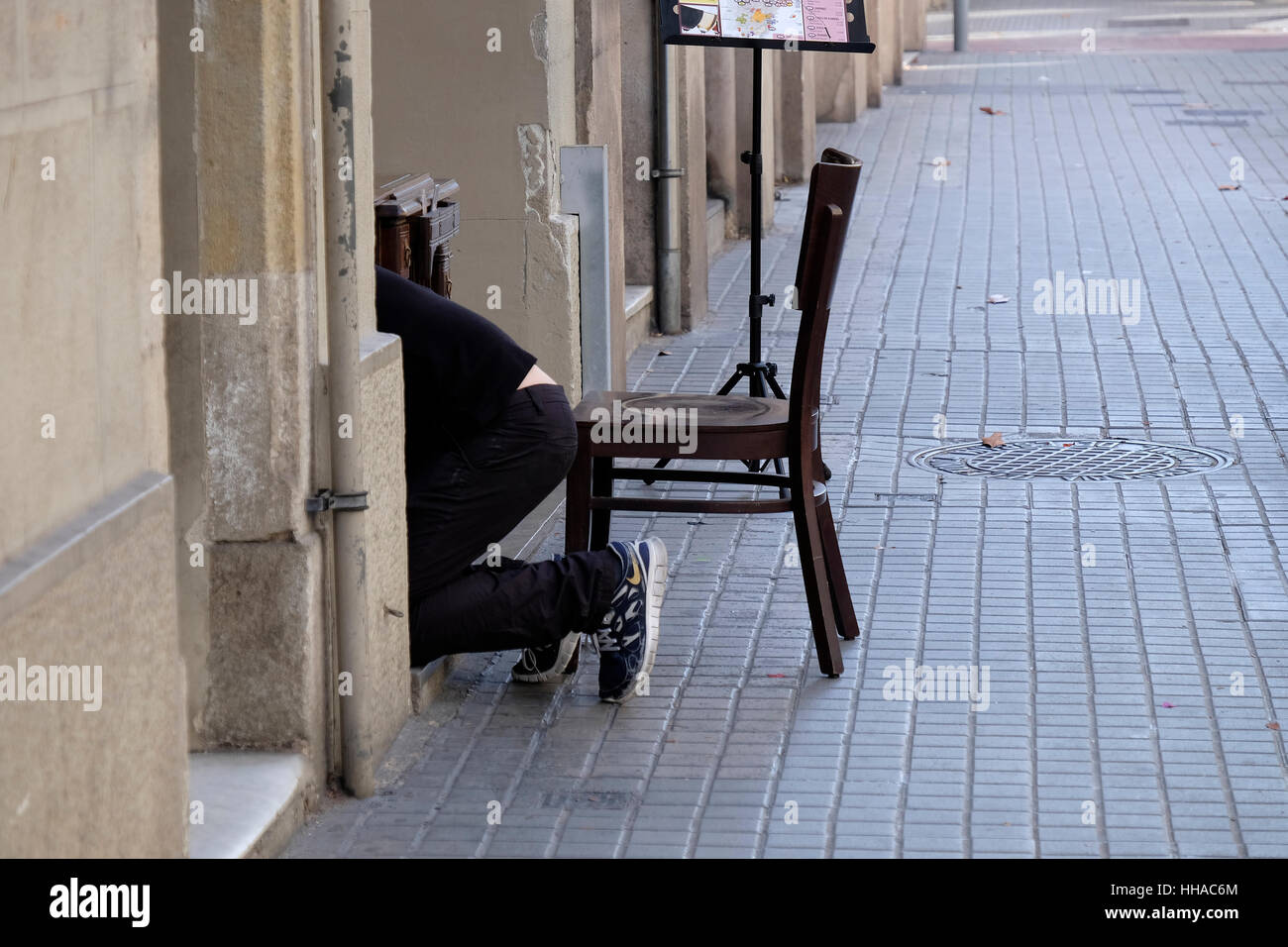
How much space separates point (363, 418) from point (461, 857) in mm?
1051

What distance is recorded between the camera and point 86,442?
10.2ft

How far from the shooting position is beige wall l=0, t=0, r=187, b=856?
283 cm

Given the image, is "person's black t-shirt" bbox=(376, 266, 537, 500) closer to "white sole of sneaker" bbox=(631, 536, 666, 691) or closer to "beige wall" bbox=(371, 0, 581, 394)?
"white sole of sneaker" bbox=(631, 536, 666, 691)

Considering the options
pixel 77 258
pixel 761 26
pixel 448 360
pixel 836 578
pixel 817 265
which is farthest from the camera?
pixel 761 26

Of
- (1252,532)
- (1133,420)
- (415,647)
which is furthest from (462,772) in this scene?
(1133,420)

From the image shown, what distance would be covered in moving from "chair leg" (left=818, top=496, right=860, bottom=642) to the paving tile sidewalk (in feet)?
0.31

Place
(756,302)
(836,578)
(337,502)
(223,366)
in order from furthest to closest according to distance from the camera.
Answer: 1. (756,302)
2. (836,578)
3. (337,502)
4. (223,366)

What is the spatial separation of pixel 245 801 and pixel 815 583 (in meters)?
1.77

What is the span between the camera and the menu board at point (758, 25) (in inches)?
280

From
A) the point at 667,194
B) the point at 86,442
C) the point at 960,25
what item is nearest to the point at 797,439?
the point at 86,442

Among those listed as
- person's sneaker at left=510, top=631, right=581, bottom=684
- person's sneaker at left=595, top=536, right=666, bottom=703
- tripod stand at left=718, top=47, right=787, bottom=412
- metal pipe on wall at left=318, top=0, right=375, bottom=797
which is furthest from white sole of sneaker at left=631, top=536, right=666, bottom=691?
tripod stand at left=718, top=47, right=787, bottom=412

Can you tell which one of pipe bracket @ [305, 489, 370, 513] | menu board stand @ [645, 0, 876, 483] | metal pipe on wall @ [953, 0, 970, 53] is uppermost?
metal pipe on wall @ [953, 0, 970, 53]

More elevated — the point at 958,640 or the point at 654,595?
the point at 654,595

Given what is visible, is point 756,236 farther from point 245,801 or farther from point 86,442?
point 86,442
